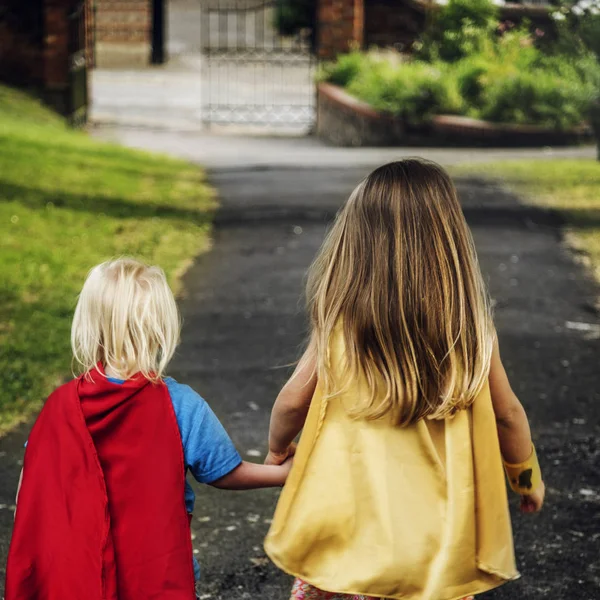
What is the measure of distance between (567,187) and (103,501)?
9.40 metres

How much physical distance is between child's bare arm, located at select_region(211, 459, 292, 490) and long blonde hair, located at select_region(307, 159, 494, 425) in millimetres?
356

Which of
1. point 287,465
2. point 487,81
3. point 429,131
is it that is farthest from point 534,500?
point 487,81

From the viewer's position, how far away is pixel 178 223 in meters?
9.67

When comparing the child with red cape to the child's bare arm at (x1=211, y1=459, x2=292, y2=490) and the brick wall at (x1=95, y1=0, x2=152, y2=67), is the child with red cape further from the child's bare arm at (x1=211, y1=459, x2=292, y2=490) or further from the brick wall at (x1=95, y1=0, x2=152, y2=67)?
the brick wall at (x1=95, y1=0, x2=152, y2=67)

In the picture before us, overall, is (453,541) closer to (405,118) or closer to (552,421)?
(552,421)

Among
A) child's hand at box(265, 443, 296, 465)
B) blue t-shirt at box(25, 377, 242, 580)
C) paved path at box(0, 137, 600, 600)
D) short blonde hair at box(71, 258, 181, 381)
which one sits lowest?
paved path at box(0, 137, 600, 600)

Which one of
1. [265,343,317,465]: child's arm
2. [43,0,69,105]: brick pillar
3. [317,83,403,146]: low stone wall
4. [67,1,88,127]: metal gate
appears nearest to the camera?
[265,343,317,465]: child's arm

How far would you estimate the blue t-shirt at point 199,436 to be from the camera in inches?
98.7

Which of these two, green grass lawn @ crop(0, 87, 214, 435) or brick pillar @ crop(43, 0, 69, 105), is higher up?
brick pillar @ crop(43, 0, 69, 105)

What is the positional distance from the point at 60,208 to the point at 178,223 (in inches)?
43.5

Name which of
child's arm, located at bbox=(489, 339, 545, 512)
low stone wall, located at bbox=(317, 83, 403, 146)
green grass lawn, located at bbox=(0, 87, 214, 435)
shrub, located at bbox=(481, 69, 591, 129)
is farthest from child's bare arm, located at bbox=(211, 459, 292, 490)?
low stone wall, located at bbox=(317, 83, 403, 146)

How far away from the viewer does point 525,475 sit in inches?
104

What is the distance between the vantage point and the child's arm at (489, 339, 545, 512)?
99.3 inches

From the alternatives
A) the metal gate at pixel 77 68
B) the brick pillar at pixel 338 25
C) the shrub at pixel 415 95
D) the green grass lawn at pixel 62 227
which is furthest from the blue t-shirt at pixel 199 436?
the brick pillar at pixel 338 25
